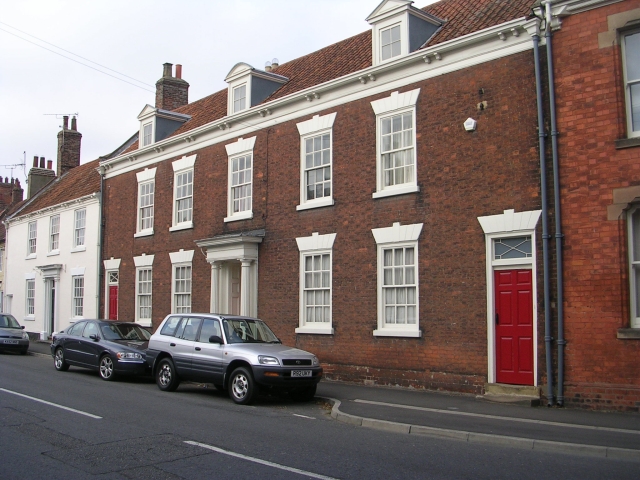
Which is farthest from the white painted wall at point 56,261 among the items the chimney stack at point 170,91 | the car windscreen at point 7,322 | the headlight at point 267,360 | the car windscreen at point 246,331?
the headlight at point 267,360

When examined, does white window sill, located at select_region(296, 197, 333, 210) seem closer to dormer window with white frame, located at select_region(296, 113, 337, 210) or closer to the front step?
dormer window with white frame, located at select_region(296, 113, 337, 210)

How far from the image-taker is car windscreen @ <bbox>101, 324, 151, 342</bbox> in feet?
55.5

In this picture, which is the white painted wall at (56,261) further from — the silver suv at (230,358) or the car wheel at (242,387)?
the car wheel at (242,387)

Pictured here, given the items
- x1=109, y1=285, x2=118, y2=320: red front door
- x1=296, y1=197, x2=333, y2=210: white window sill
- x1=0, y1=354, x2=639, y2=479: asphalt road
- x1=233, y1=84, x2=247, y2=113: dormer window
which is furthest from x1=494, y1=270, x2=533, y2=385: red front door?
x1=109, y1=285, x2=118, y2=320: red front door

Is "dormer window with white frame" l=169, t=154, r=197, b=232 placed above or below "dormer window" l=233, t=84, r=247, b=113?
below

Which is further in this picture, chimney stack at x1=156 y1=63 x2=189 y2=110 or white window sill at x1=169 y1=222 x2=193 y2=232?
chimney stack at x1=156 y1=63 x2=189 y2=110

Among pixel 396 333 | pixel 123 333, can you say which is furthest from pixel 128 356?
pixel 396 333

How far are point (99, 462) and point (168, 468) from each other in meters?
0.88

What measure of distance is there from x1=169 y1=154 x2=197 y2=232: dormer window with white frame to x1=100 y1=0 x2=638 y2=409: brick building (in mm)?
100

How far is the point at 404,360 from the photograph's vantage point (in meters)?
14.7

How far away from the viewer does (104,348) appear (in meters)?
16.2

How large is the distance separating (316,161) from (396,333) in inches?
208

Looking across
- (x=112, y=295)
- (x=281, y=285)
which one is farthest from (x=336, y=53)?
(x=112, y=295)

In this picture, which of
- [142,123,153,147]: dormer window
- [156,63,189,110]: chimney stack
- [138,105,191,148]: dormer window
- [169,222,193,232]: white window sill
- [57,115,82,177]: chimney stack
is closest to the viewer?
[169,222,193,232]: white window sill
